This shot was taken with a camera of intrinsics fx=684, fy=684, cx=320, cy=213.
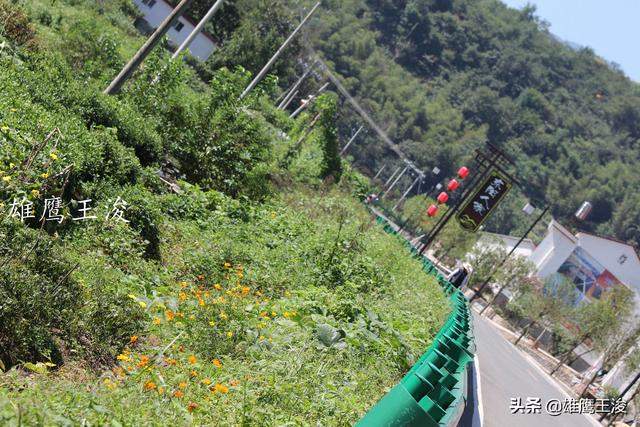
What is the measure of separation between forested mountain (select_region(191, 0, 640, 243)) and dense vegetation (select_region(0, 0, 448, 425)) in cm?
8353

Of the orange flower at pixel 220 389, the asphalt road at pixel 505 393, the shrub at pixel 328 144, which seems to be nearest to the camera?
the orange flower at pixel 220 389

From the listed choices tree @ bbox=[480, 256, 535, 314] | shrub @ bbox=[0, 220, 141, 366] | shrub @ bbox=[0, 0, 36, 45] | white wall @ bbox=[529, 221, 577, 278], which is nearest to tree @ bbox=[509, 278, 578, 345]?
tree @ bbox=[480, 256, 535, 314]

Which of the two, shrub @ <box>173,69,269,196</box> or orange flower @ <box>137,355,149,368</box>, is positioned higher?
shrub @ <box>173,69,269,196</box>

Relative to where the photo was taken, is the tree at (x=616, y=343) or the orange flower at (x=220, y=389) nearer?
the orange flower at (x=220, y=389)

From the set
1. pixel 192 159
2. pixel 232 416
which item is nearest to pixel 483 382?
pixel 192 159

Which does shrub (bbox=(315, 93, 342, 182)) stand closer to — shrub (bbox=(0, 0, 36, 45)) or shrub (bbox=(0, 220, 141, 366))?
shrub (bbox=(0, 0, 36, 45))

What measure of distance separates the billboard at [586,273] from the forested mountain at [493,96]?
41.6 metres

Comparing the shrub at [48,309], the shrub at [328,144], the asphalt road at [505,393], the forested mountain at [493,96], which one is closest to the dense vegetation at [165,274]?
the shrub at [48,309]

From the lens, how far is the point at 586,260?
6925cm

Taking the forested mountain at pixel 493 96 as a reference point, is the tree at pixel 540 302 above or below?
below

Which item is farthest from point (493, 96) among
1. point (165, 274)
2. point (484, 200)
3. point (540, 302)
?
point (165, 274)

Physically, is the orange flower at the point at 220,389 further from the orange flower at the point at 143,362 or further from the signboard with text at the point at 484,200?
the signboard with text at the point at 484,200

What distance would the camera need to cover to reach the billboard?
225 feet

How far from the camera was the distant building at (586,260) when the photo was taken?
6781cm
